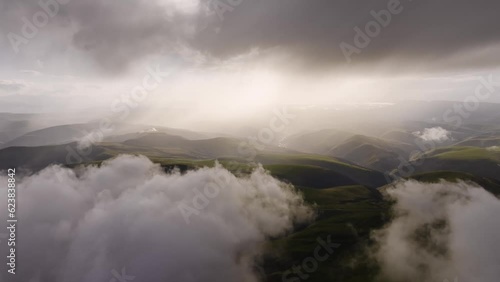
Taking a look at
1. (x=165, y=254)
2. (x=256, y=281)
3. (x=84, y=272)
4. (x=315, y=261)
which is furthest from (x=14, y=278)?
(x=315, y=261)

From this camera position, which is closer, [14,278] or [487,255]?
[487,255]

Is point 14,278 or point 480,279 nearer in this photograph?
point 480,279

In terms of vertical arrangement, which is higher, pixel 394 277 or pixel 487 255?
pixel 487 255

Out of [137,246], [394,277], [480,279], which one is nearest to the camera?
[480,279]

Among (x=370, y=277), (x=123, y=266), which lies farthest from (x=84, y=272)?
(x=370, y=277)

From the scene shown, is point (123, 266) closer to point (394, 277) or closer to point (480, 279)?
point (394, 277)

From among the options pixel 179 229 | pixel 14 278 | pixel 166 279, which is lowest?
pixel 14 278

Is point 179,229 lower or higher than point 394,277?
higher

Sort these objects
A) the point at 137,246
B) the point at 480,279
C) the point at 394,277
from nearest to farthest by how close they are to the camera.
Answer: the point at 480,279
the point at 394,277
the point at 137,246

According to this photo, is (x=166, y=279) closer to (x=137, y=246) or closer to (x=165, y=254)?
(x=165, y=254)
